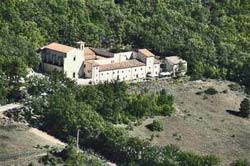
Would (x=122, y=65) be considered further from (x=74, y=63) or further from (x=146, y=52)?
(x=74, y=63)

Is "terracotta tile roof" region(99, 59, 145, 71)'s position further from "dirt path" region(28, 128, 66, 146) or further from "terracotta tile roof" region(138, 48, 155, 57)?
"dirt path" region(28, 128, 66, 146)

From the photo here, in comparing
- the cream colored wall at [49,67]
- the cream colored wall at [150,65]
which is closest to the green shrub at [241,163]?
the cream colored wall at [150,65]

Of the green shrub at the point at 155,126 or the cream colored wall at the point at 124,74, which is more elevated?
the cream colored wall at the point at 124,74

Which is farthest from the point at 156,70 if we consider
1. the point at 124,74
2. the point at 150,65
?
the point at 124,74

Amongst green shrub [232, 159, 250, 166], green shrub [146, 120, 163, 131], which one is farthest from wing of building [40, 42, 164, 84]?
green shrub [232, 159, 250, 166]

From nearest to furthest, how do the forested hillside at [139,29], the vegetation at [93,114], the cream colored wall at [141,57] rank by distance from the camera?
the vegetation at [93,114]
the cream colored wall at [141,57]
the forested hillside at [139,29]

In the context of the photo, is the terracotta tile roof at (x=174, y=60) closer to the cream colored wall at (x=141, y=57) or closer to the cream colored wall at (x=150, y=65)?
the cream colored wall at (x=150, y=65)
